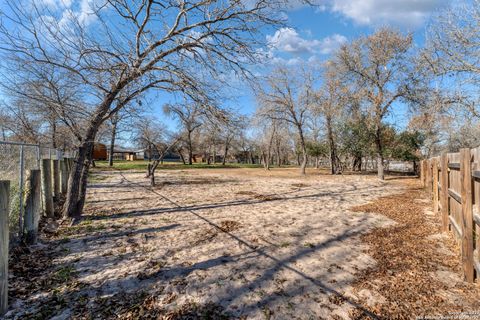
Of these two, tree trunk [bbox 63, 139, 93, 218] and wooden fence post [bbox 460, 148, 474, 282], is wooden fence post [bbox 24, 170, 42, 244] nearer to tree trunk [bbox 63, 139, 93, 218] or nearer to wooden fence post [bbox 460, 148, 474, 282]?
tree trunk [bbox 63, 139, 93, 218]

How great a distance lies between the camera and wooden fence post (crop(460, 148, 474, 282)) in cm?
278

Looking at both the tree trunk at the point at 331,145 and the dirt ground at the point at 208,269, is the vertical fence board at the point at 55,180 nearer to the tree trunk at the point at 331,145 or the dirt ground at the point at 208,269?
the dirt ground at the point at 208,269

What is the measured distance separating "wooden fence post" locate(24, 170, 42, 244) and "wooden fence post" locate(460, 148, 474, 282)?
589cm

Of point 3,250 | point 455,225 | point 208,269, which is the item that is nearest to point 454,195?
point 455,225

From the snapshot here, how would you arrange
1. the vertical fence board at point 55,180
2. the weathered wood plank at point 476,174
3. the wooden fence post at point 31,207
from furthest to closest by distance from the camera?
the vertical fence board at point 55,180 → the wooden fence post at point 31,207 → the weathered wood plank at point 476,174

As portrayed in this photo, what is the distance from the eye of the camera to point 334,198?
26.9 feet

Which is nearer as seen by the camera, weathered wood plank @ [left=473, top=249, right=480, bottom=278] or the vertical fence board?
weathered wood plank @ [left=473, top=249, right=480, bottom=278]

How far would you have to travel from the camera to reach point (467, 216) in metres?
2.85

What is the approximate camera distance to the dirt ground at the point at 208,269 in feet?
7.77

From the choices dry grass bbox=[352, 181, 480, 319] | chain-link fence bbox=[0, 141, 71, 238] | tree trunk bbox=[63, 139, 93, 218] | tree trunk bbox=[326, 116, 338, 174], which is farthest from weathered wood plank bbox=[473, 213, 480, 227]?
tree trunk bbox=[326, 116, 338, 174]

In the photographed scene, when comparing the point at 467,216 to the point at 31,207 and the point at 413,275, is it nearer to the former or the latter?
the point at 413,275

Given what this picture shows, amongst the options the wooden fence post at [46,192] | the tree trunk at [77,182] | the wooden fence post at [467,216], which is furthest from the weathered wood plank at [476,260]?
the wooden fence post at [46,192]

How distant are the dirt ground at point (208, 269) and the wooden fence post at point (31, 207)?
24 cm

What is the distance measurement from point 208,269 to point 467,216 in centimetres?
311
